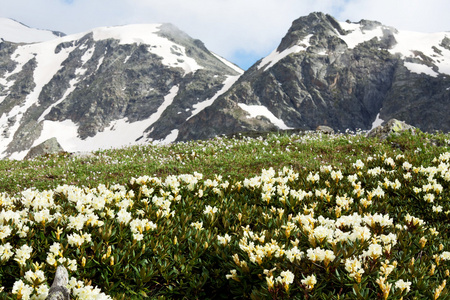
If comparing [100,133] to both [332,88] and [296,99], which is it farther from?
[332,88]

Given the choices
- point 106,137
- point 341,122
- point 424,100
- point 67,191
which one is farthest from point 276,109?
point 67,191

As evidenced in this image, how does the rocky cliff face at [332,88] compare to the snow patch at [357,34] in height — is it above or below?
below

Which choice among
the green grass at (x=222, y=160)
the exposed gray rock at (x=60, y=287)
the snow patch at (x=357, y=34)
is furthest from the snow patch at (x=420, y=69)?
the exposed gray rock at (x=60, y=287)

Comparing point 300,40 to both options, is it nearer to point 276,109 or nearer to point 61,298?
point 276,109

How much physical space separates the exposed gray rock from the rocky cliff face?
429 ft

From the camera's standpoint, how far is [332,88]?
473ft

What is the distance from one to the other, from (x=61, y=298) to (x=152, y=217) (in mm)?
1930

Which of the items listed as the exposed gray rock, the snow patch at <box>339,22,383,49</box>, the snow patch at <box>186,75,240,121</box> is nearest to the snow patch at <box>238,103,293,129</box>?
the snow patch at <box>186,75,240,121</box>

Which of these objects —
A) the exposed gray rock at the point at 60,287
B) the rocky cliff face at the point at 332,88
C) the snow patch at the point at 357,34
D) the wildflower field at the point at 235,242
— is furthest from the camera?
the snow patch at the point at 357,34

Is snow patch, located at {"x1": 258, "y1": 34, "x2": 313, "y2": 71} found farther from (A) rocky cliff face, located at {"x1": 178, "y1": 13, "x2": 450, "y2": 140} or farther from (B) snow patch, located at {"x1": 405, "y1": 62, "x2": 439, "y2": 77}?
(B) snow patch, located at {"x1": 405, "y1": 62, "x2": 439, "y2": 77}

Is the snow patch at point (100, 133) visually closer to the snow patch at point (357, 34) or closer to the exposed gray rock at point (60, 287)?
the snow patch at point (357, 34)

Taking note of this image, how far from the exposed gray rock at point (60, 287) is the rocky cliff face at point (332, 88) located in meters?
131

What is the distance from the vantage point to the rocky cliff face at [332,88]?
444 feet

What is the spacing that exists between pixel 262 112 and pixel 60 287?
14228cm
